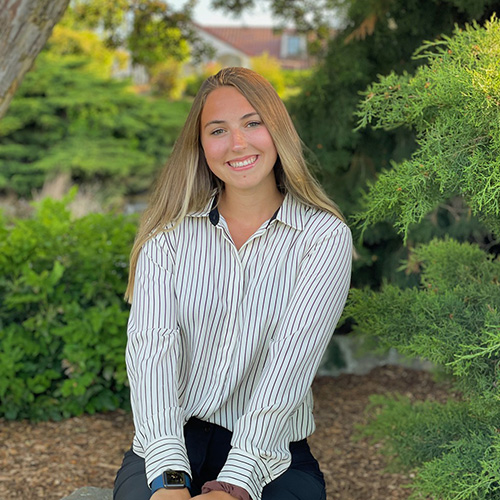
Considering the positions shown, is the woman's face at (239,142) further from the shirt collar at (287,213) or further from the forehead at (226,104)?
the shirt collar at (287,213)

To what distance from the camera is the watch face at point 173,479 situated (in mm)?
1848

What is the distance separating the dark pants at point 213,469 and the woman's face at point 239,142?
0.75 metres

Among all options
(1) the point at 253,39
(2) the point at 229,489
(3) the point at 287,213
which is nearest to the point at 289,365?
(2) the point at 229,489

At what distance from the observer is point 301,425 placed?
2176mm

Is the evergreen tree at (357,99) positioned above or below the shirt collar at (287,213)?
A: above

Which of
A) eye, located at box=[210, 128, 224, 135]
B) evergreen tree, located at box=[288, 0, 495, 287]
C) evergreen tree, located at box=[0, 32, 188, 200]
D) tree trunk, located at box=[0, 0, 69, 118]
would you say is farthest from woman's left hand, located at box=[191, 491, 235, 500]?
evergreen tree, located at box=[0, 32, 188, 200]

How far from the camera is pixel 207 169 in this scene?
2.36 metres

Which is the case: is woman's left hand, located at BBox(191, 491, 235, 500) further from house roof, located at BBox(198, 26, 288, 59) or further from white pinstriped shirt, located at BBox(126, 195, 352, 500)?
house roof, located at BBox(198, 26, 288, 59)

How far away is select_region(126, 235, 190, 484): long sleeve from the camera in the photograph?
193 centimetres

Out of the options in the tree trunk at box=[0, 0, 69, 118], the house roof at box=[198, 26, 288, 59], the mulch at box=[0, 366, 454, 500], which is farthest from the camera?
the house roof at box=[198, 26, 288, 59]

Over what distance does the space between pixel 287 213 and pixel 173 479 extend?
0.83 m

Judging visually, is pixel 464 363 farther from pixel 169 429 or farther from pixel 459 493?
pixel 169 429

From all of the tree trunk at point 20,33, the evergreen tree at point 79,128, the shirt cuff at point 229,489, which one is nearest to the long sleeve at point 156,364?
the shirt cuff at point 229,489

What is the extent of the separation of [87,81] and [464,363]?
47.5 feet
